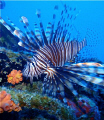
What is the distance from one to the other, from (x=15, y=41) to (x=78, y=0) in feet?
272

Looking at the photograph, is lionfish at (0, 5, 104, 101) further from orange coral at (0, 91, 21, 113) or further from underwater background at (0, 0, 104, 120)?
orange coral at (0, 91, 21, 113)

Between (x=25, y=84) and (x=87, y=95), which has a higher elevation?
(x=25, y=84)

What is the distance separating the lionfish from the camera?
2.31m

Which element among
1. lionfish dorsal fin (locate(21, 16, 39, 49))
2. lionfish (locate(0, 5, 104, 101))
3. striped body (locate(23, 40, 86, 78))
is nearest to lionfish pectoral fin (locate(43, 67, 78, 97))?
lionfish (locate(0, 5, 104, 101))

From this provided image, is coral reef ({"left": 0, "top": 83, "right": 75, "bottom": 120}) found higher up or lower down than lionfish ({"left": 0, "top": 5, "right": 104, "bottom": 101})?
lower down

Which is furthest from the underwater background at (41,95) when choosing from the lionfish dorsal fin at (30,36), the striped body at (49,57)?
the striped body at (49,57)

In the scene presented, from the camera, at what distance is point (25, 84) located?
341 cm

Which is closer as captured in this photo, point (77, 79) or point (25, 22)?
point (77, 79)

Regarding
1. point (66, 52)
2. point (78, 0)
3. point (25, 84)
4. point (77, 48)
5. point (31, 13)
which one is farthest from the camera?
point (31, 13)

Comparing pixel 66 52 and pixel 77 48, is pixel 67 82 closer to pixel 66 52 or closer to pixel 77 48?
pixel 66 52

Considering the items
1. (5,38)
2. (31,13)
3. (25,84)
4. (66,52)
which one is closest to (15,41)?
(5,38)

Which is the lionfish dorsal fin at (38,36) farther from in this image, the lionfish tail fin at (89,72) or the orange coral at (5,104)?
the orange coral at (5,104)

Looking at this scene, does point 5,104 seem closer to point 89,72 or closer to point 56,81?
point 56,81

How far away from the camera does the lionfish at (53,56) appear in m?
2.31
